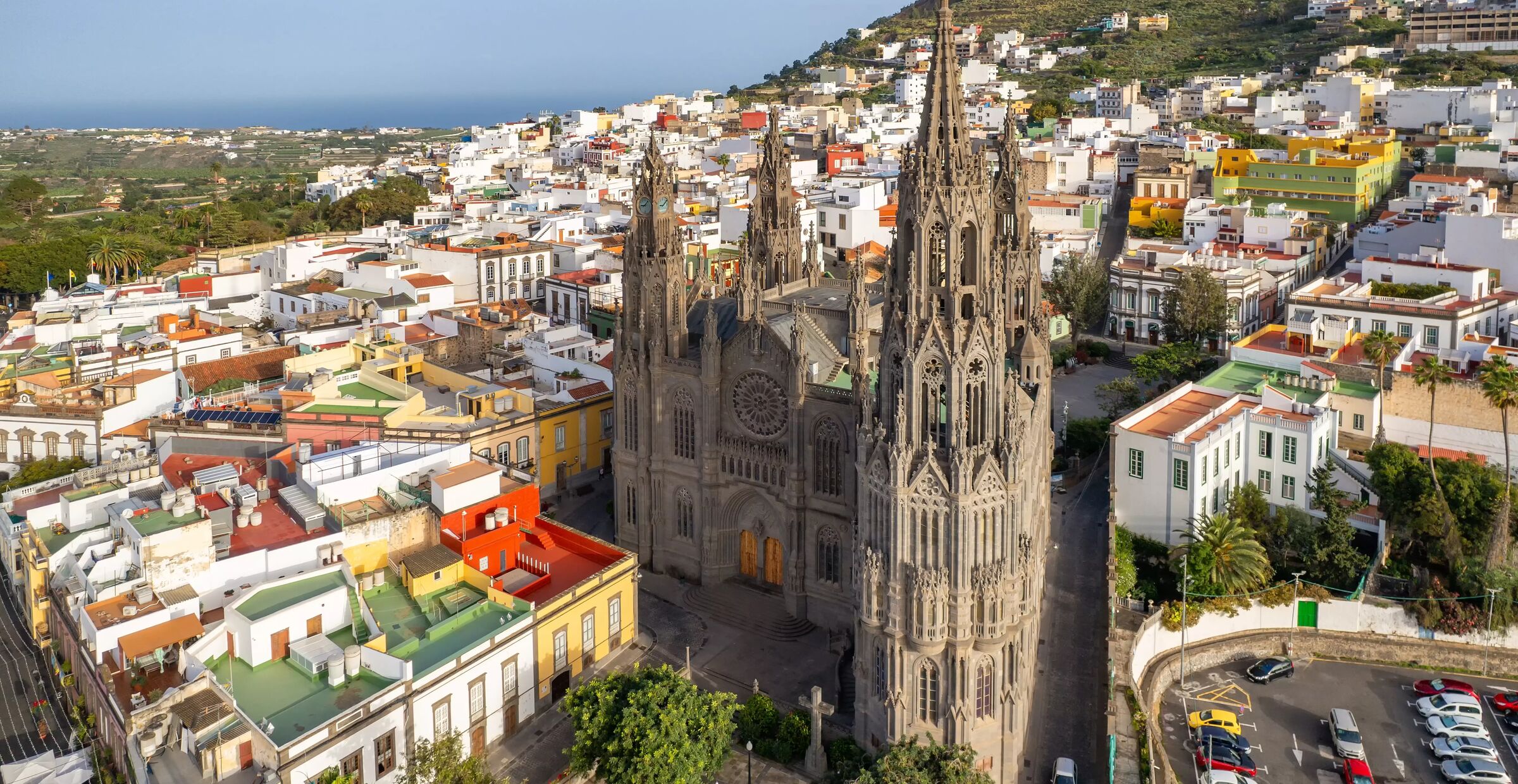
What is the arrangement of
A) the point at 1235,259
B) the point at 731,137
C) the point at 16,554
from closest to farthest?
the point at 16,554
the point at 1235,259
the point at 731,137

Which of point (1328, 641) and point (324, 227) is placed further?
point (324, 227)

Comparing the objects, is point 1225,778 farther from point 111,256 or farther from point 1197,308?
point 111,256

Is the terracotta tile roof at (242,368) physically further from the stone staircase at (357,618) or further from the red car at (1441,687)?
the red car at (1441,687)

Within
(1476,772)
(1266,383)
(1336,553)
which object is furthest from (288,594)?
(1266,383)

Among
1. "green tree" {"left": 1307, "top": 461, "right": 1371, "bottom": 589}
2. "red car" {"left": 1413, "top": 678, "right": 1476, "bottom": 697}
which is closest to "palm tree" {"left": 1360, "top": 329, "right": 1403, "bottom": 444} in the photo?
"green tree" {"left": 1307, "top": 461, "right": 1371, "bottom": 589}

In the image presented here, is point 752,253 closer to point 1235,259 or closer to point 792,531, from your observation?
point 792,531

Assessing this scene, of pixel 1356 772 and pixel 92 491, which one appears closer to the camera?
pixel 1356 772

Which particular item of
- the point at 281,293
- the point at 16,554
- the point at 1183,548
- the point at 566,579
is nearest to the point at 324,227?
the point at 281,293

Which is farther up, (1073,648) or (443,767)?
(443,767)
